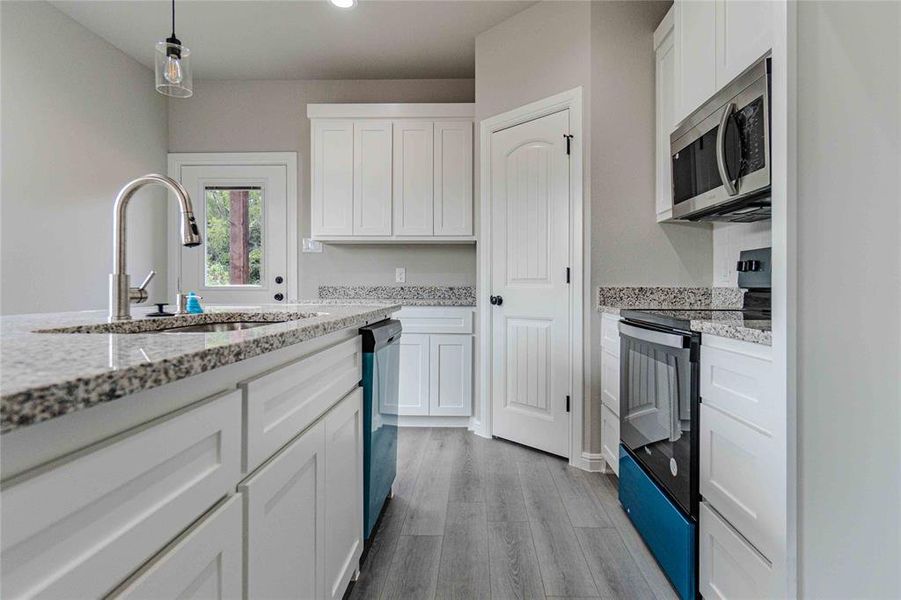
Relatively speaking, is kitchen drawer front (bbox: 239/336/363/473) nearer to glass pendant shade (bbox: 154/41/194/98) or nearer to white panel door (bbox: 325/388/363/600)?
white panel door (bbox: 325/388/363/600)

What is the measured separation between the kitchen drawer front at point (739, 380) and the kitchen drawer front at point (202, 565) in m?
1.12

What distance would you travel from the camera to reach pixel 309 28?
3.04 m

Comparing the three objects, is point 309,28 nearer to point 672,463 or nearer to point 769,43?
point 769,43

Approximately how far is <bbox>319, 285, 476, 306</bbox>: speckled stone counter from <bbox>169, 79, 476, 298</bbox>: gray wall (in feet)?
0.20

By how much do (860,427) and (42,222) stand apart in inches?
157

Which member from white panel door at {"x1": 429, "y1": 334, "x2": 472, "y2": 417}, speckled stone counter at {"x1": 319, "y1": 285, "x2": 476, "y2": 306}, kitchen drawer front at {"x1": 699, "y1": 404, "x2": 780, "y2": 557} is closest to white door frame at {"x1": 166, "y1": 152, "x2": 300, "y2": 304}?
speckled stone counter at {"x1": 319, "y1": 285, "x2": 476, "y2": 306}

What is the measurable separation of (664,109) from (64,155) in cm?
375

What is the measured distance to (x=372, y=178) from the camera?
3.37m

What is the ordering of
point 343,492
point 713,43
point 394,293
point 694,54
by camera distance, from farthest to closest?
point 394,293, point 694,54, point 713,43, point 343,492

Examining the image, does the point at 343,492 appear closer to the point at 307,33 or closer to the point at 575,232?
the point at 575,232

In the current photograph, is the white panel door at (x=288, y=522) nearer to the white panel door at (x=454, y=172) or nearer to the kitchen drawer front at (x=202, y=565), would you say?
the kitchen drawer front at (x=202, y=565)

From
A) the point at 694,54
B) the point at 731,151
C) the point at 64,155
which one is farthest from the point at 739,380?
the point at 64,155

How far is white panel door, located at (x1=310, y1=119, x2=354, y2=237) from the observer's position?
338cm

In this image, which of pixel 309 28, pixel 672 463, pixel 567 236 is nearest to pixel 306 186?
pixel 309 28
